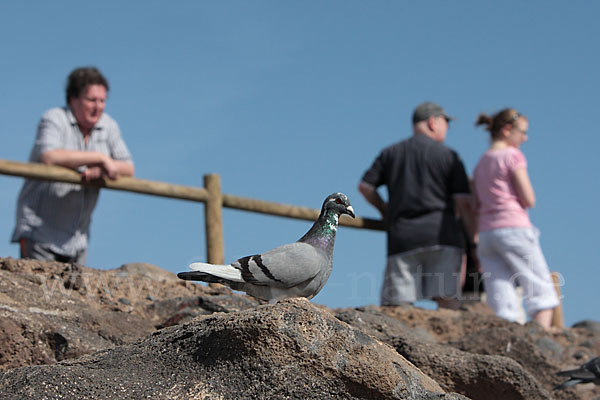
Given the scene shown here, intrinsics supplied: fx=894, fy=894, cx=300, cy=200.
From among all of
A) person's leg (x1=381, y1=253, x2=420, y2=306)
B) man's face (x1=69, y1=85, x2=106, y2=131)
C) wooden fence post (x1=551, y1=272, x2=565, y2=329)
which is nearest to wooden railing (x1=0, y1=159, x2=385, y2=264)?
man's face (x1=69, y1=85, x2=106, y2=131)

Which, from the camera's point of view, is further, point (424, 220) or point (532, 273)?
point (424, 220)

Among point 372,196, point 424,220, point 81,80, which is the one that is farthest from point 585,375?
point 81,80

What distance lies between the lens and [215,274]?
12.1ft

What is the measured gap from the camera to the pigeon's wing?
3656mm

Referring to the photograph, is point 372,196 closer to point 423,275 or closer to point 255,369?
point 423,275

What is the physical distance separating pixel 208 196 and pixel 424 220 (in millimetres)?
1896

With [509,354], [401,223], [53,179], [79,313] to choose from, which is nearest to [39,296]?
[79,313]

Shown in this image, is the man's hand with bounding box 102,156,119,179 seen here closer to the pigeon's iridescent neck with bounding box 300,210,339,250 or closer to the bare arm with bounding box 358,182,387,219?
the bare arm with bounding box 358,182,387,219

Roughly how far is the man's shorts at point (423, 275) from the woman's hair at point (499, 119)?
3.75 feet

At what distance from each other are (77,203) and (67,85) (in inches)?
37.7

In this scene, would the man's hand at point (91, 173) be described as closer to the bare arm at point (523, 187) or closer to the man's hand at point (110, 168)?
the man's hand at point (110, 168)

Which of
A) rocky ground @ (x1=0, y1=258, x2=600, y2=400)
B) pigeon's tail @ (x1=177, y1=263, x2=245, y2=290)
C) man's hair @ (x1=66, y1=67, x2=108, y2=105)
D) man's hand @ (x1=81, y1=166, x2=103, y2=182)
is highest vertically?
man's hair @ (x1=66, y1=67, x2=108, y2=105)

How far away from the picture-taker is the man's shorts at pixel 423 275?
25.3 ft

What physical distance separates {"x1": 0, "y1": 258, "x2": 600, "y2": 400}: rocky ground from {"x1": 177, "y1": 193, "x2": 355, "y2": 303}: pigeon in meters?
0.11
